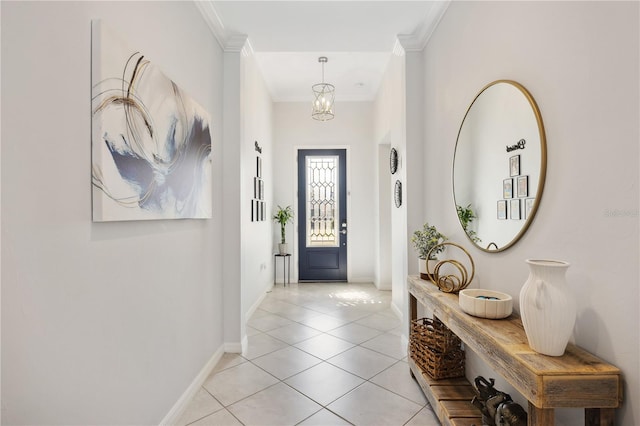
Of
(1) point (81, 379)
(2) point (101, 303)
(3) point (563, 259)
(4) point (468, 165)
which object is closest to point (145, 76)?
(2) point (101, 303)

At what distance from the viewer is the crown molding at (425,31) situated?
8.01 feet

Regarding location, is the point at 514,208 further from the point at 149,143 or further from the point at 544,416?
the point at 149,143

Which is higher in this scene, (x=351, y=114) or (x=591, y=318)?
(x=351, y=114)

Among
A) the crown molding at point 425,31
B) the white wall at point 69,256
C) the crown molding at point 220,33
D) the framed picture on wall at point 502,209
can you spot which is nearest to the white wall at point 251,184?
the crown molding at point 220,33

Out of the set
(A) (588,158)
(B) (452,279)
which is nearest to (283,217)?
(B) (452,279)

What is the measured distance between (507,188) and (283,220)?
4.10 m

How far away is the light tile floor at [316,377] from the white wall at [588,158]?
1.08 metres

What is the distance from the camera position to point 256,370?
8.56ft

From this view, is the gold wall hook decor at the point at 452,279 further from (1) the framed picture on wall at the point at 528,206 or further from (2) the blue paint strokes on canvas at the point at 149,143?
(2) the blue paint strokes on canvas at the point at 149,143

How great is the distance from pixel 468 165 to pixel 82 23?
202 cm

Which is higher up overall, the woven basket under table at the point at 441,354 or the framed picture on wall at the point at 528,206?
the framed picture on wall at the point at 528,206

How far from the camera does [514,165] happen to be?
1596 mm

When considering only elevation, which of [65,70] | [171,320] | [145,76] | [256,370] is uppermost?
[145,76]

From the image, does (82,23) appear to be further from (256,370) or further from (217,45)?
(256,370)
